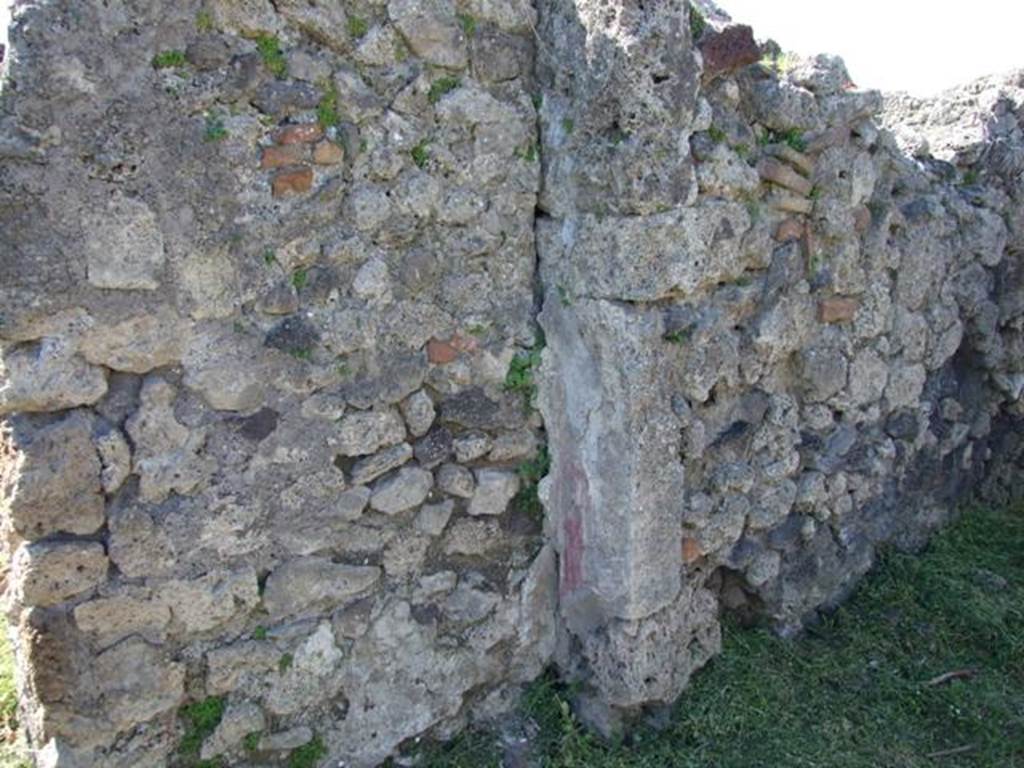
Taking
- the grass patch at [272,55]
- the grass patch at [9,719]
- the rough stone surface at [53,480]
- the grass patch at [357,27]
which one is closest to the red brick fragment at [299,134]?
the grass patch at [272,55]

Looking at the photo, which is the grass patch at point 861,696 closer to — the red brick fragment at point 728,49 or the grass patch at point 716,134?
the grass patch at point 716,134

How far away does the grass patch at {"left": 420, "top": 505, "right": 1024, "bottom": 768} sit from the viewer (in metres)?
2.74

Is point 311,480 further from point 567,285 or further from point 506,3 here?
point 506,3

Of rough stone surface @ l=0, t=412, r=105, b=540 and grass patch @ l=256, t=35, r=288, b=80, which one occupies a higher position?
grass patch @ l=256, t=35, r=288, b=80

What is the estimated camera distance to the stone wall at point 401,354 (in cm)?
206

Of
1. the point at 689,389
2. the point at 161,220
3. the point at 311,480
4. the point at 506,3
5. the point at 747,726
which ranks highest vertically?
the point at 506,3

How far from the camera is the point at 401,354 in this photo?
2.48 metres

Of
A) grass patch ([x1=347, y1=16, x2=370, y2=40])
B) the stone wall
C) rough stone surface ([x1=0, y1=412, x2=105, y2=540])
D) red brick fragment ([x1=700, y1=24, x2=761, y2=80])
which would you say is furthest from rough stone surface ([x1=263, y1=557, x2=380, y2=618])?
red brick fragment ([x1=700, y1=24, x2=761, y2=80])

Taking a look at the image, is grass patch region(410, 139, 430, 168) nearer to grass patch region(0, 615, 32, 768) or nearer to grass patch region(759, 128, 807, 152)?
grass patch region(759, 128, 807, 152)

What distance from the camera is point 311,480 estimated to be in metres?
2.39

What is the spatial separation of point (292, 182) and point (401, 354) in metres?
0.53

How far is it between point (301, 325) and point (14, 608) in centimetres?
94

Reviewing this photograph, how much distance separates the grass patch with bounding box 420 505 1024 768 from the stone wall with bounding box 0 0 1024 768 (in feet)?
0.40

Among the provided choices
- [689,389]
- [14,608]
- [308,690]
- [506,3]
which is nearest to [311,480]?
[308,690]
